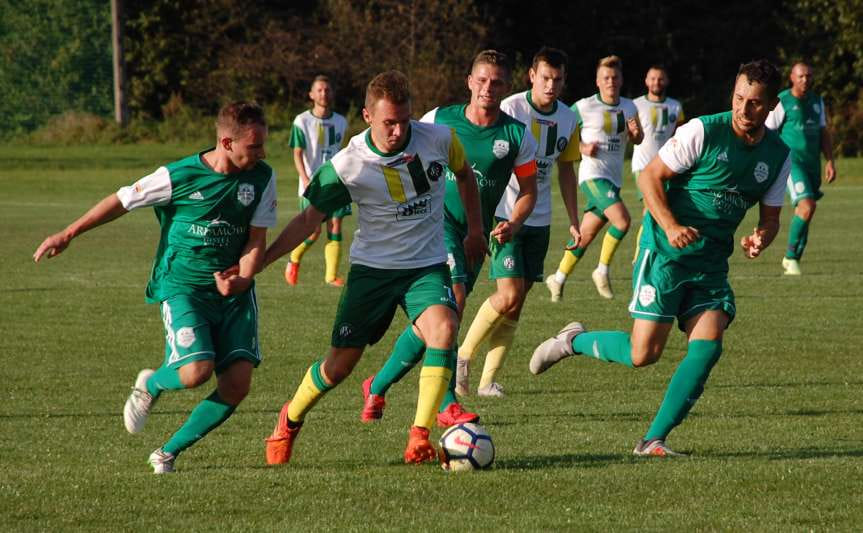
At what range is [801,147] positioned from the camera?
15.7 m

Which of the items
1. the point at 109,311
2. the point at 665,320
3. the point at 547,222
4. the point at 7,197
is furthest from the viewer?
the point at 7,197

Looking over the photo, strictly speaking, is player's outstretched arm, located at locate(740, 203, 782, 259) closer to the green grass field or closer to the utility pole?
the green grass field

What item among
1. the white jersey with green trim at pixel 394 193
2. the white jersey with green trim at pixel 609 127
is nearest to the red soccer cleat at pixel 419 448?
the white jersey with green trim at pixel 394 193

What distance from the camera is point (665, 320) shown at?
278 inches

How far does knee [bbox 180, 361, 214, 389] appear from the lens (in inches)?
255

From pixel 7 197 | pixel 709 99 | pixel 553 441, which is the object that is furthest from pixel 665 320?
pixel 709 99

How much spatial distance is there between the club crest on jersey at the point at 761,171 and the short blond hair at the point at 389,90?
174cm

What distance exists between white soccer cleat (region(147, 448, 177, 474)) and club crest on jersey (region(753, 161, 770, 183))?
306cm

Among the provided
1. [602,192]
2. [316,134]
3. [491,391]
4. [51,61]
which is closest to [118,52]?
[51,61]

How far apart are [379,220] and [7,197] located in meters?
25.1

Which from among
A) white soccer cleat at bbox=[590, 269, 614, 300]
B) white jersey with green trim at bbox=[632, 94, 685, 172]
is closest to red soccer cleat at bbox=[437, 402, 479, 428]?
white soccer cleat at bbox=[590, 269, 614, 300]

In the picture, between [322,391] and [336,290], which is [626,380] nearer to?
[322,391]

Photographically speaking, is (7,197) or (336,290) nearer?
(336,290)

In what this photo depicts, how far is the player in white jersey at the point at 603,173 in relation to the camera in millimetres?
13727
